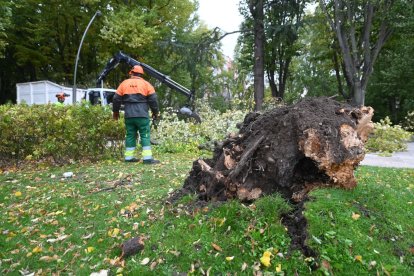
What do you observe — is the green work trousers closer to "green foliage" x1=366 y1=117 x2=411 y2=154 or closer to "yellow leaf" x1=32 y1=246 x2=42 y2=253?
"yellow leaf" x1=32 y1=246 x2=42 y2=253

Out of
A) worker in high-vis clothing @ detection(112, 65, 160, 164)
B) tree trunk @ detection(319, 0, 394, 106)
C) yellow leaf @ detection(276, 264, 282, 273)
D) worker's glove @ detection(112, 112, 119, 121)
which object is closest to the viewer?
yellow leaf @ detection(276, 264, 282, 273)

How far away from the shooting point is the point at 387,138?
11523 millimetres

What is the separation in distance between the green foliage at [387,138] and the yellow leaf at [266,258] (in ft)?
30.8

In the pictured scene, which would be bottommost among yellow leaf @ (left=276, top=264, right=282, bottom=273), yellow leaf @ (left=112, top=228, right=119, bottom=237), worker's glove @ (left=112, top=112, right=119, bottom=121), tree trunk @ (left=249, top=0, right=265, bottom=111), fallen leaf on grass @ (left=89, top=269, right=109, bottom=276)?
fallen leaf on grass @ (left=89, top=269, right=109, bottom=276)

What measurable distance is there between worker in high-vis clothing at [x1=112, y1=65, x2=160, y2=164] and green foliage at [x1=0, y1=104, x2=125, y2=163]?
0.67 metres

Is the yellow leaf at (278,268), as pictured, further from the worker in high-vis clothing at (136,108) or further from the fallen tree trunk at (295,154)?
the worker in high-vis clothing at (136,108)

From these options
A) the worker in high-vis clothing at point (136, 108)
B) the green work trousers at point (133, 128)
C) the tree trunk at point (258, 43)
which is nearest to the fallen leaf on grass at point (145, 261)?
the worker in high-vis clothing at point (136, 108)

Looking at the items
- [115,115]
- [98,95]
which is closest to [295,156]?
[115,115]

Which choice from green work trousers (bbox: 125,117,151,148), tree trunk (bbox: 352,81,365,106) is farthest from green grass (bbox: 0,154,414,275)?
tree trunk (bbox: 352,81,365,106)

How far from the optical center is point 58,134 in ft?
25.6

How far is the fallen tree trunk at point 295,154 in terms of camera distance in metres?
3.73

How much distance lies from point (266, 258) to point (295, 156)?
1.21 metres

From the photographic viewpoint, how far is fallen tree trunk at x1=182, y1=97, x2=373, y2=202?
12.2ft

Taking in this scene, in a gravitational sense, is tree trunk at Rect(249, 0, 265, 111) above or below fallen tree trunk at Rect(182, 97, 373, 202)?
above
